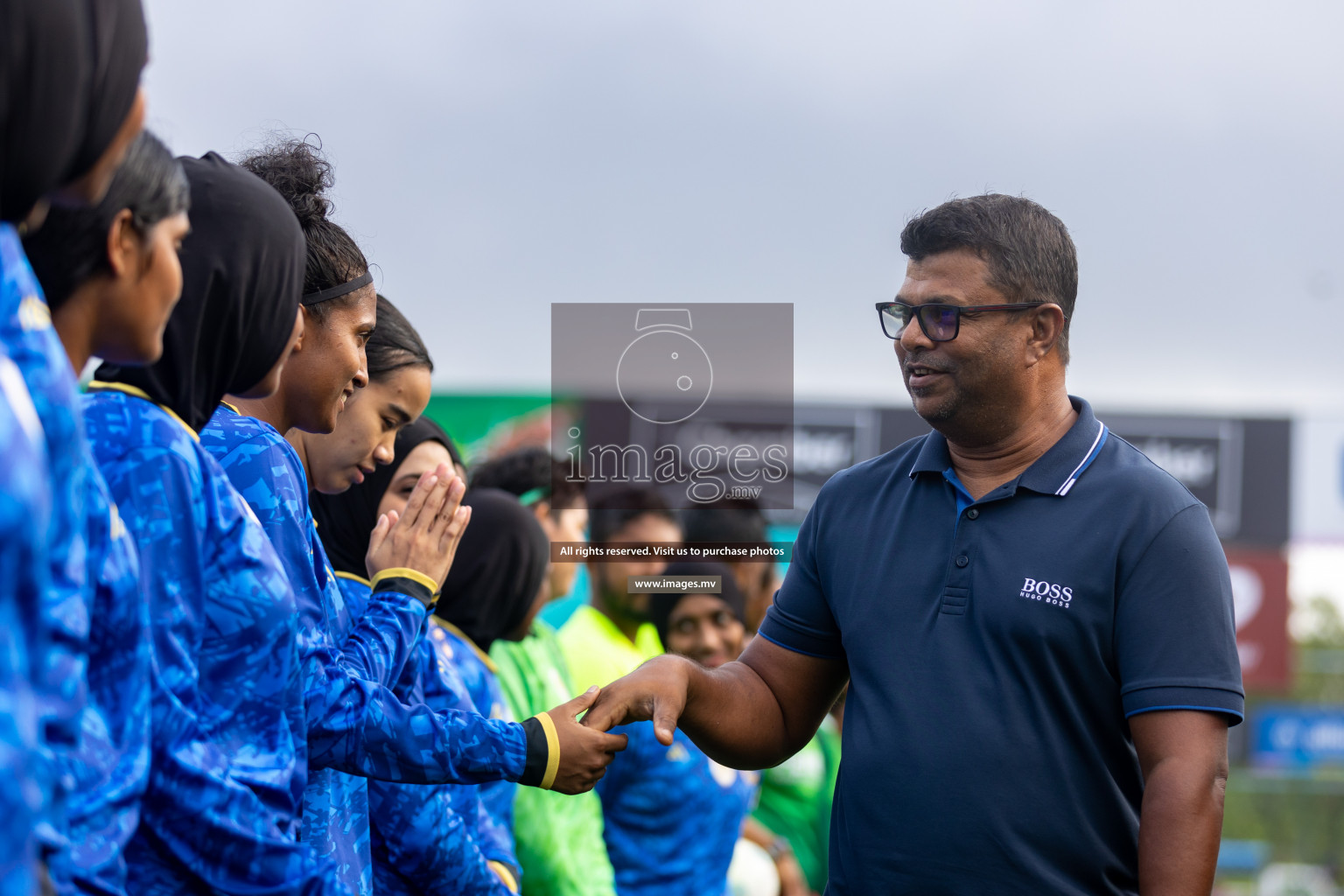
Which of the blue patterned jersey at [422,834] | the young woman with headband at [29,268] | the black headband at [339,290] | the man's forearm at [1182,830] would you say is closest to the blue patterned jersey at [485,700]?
the blue patterned jersey at [422,834]

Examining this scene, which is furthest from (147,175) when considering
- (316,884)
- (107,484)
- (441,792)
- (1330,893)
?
(1330,893)

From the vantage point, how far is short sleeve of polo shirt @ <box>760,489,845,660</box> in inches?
106

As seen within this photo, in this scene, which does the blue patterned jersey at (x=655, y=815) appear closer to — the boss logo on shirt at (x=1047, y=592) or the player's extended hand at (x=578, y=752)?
the player's extended hand at (x=578, y=752)

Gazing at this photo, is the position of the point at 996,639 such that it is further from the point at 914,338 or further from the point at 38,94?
the point at 38,94

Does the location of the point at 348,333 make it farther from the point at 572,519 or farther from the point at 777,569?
the point at 777,569

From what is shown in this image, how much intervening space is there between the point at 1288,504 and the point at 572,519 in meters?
11.9

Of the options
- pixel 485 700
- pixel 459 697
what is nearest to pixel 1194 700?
pixel 459 697

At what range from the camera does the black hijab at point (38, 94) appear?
1.15m

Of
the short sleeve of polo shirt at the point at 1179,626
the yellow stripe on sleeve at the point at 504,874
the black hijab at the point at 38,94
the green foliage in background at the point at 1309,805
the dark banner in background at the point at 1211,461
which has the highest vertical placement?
the black hijab at the point at 38,94

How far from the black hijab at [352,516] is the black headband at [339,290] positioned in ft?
2.82

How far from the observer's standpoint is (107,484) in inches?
58.9

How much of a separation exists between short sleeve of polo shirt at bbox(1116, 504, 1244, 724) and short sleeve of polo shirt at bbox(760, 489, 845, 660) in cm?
67

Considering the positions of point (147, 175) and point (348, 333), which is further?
point (348, 333)

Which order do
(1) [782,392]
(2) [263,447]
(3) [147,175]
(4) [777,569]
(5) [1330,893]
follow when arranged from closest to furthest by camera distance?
(3) [147,175], (2) [263,447], (1) [782,392], (4) [777,569], (5) [1330,893]
